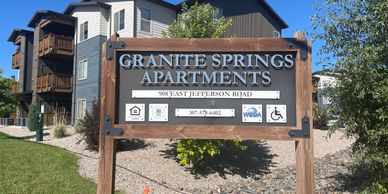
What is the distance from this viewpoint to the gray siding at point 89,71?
25391 millimetres

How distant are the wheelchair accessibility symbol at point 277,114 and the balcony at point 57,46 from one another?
2539 centimetres

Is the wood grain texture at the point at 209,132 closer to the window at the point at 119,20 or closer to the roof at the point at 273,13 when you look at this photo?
the window at the point at 119,20

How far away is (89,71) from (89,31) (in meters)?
2.68

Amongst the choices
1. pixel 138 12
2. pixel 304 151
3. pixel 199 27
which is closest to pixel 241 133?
pixel 304 151

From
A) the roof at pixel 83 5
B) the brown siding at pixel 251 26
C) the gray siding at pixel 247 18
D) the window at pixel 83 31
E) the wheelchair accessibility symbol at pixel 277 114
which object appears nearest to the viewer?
the wheelchair accessibility symbol at pixel 277 114

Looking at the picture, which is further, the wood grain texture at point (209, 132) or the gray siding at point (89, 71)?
the gray siding at point (89, 71)

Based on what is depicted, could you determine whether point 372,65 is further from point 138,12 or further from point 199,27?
point 138,12

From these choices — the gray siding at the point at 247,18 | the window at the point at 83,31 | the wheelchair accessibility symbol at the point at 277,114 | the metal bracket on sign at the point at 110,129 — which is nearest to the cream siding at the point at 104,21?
the window at the point at 83,31

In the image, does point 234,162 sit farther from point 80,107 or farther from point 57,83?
point 57,83

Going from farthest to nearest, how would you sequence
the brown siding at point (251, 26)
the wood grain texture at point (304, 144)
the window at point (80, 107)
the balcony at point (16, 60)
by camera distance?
the balcony at point (16, 60) → the brown siding at point (251, 26) → the window at point (80, 107) → the wood grain texture at point (304, 144)

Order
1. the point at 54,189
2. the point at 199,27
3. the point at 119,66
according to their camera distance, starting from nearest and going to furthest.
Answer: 1. the point at 119,66
2. the point at 54,189
3. the point at 199,27

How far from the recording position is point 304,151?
5.02 m

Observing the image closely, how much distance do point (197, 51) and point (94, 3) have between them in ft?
71.7

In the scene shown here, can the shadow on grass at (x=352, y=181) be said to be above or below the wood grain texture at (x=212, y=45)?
below
